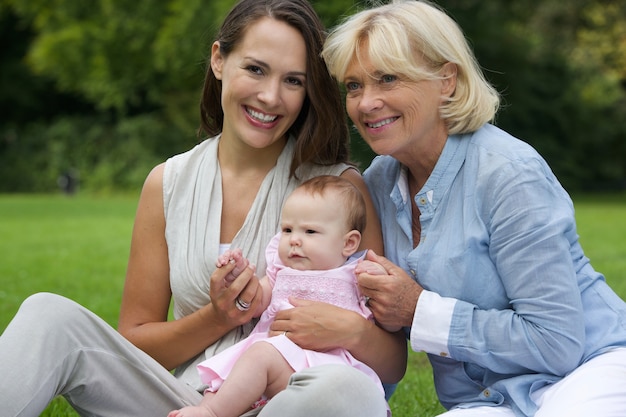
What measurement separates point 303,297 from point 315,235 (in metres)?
0.23

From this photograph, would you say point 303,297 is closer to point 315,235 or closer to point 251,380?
point 315,235

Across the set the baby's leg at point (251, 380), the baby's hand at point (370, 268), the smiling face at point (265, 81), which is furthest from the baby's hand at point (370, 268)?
the smiling face at point (265, 81)

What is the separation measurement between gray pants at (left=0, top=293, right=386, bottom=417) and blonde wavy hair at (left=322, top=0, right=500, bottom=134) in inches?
40.9

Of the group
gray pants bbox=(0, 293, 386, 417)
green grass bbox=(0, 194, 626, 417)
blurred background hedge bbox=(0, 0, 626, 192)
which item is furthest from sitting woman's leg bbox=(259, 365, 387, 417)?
blurred background hedge bbox=(0, 0, 626, 192)

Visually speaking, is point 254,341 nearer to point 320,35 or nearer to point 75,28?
point 320,35

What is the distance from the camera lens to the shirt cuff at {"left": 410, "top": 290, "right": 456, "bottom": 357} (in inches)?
116

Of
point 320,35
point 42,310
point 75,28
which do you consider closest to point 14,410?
point 42,310

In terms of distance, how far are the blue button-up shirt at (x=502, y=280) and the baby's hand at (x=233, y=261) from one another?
1.95 feet

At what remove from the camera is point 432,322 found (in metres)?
2.95

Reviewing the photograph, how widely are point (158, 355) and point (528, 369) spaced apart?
55.2 inches

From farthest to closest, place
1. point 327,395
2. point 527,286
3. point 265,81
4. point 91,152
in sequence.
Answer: point 91,152 → point 265,81 → point 527,286 → point 327,395

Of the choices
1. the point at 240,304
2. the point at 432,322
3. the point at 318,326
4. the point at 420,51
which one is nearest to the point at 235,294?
the point at 240,304

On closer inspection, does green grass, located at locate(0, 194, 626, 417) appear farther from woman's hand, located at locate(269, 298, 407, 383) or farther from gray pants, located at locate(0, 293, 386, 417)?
gray pants, located at locate(0, 293, 386, 417)

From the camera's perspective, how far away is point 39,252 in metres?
12.2
